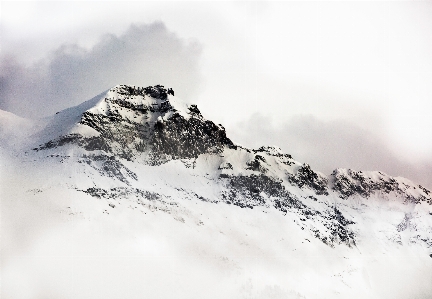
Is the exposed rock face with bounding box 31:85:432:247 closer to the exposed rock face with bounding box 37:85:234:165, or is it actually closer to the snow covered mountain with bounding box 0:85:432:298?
the exposed rock face with bounding box 37:85:234:165

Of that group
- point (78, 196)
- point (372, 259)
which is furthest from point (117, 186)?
point (372, 259)

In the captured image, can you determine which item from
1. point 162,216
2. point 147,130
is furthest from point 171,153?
point 162,216

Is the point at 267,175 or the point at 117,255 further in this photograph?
the point at 267,175

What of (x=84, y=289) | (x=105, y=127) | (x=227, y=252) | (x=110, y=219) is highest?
(x=105, y=127)

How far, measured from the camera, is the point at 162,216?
136625mm

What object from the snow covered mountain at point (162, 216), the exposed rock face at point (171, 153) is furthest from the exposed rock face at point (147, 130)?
the snow covered mountain at point (162, 216)

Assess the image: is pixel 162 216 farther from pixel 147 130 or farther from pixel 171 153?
pixel 147 130

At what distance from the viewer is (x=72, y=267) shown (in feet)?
338

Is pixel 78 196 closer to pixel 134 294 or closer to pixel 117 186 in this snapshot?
pixel 117 186

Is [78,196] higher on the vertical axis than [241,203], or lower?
lower

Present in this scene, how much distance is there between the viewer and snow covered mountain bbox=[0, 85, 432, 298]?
109 meters

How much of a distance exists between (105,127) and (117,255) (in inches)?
2354

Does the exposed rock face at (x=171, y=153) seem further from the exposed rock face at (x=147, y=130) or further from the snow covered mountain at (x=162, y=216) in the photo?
the snow covered mountain at (x=162, y=216)

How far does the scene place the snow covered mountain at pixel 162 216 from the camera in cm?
10906
